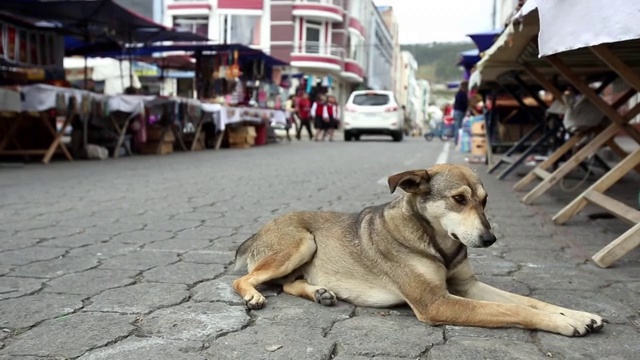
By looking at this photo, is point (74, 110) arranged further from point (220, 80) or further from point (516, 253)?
point (516, 253)

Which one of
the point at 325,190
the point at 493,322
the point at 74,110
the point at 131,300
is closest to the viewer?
the point at 493,322

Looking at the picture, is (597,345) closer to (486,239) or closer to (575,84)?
(486,239)

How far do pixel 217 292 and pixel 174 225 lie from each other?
2.16 meters

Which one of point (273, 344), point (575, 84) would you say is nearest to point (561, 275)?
point (273, 344)

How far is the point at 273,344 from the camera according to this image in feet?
8.17

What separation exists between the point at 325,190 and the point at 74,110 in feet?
17.6

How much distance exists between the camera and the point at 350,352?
2.42 meters

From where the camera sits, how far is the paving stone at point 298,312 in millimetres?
2803

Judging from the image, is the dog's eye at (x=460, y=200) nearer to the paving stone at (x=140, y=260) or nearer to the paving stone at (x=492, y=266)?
the paving stone at (x=492, y=266)

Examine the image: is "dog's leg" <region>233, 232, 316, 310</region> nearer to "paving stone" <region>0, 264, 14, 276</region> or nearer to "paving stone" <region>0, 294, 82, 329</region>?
"paving stone" <region>0, 294, 82, 329</region>

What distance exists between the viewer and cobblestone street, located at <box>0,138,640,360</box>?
96.9 inches

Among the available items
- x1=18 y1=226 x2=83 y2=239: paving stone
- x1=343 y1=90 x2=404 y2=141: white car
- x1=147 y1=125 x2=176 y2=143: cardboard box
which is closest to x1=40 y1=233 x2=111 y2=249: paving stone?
x1=18 y1=226 x2=83 y2=239: paving stone

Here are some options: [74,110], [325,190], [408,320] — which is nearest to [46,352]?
[408,320]

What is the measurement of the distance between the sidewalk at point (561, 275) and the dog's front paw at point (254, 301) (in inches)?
36.7
